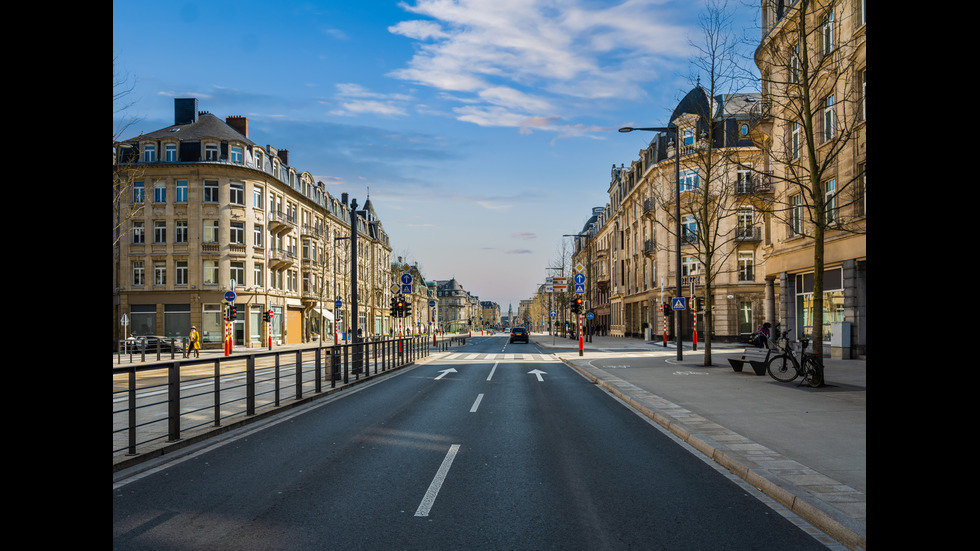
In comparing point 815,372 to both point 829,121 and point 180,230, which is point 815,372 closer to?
point 829,121

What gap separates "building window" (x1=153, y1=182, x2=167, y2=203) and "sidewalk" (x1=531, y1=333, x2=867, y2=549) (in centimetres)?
4014

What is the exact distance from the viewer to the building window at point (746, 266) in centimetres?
4775

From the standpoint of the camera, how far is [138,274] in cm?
4666

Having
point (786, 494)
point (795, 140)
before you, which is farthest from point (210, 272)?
point (786, 494)

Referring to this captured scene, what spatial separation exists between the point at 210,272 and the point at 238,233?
11.5 feet

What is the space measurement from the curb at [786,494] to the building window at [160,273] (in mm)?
45540

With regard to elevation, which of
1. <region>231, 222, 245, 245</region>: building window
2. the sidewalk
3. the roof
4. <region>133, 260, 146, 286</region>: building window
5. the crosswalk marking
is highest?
the roof

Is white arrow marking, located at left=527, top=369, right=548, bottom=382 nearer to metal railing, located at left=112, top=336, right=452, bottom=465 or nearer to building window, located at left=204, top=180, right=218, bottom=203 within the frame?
metal railing, located at left=112, top=336, right=452, bottom=465

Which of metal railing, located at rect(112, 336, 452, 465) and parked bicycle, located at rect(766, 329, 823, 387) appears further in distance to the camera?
parked bicycle, located at rect(766, 329, 823, 387)

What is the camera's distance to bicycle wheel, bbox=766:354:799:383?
1527 cm

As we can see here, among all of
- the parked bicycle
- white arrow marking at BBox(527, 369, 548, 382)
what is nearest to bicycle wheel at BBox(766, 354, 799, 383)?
the parked bicycle

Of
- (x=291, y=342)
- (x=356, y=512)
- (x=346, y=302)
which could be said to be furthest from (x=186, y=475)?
(x=346, y=302)

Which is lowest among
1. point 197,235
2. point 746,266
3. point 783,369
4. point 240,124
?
point 783,369
